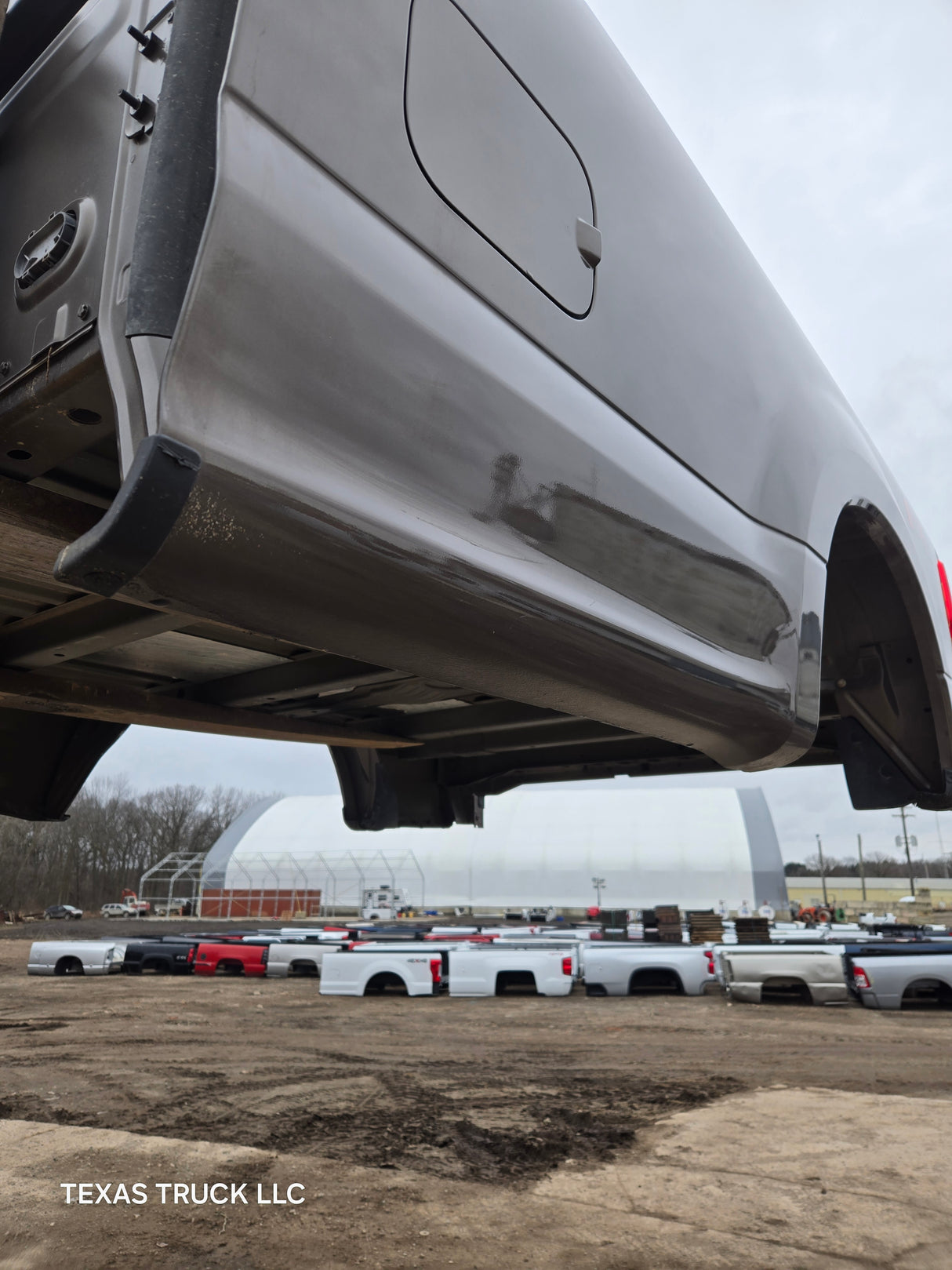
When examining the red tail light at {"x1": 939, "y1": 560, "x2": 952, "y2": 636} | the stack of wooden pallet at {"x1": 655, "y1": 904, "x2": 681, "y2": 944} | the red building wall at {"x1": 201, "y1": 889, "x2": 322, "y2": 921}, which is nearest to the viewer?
the red tail light at {"x1": 939, "y1": 560, "x2": 952, "y2": 636}

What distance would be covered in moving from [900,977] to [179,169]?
39.7 ft

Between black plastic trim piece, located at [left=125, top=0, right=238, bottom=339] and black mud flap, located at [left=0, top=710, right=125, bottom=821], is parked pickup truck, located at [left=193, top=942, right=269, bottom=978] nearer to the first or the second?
black mud flap, located at [left=0, top=710, right=125, bottom=821]

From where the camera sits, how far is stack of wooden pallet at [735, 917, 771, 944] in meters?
15.4

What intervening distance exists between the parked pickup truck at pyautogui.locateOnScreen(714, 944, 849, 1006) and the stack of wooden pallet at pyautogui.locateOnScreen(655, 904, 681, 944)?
7.00 m

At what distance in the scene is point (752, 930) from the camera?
16.1 meters

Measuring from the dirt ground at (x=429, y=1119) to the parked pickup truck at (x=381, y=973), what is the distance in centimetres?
89

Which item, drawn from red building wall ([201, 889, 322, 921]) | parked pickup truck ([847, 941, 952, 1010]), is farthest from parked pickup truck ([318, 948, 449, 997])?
red building wall ([201, 889, 322, 921])

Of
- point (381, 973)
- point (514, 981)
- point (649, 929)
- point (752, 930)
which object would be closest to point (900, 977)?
point (514, 981)

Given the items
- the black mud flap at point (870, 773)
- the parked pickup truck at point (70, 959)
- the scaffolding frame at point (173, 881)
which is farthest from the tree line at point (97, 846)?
the black mud flap at point (870, 773)

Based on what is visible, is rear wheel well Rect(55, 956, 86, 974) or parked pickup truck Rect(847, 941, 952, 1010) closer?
parked pickup truck Rect(847, 941, 952, 1010)

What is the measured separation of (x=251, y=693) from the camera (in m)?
2.94

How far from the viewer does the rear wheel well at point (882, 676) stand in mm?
2943

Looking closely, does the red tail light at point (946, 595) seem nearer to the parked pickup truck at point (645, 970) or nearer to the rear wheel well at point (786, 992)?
the rear wheel well at point (786, 992)

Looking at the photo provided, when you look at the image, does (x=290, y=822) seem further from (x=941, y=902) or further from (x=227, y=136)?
(x=941, y=902)
